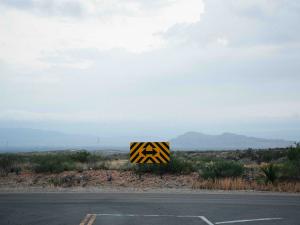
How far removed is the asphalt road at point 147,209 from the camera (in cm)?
1239

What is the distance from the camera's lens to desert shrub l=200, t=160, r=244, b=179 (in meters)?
25.4

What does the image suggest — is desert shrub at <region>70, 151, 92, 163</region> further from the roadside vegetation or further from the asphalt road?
the asphalt road

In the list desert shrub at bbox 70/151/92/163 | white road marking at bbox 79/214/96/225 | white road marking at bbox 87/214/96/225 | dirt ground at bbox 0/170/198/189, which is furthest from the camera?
desert shrub at bbox 70/151/92/163

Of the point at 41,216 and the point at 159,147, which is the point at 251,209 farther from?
the point at 159,147

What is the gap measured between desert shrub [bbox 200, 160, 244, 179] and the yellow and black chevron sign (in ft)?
7.62

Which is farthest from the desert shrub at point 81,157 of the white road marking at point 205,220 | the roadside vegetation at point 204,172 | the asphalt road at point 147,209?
the white road marking at point 205,220

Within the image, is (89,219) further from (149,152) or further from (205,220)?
(149,152)

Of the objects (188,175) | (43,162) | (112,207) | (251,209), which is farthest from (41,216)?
(43,162)

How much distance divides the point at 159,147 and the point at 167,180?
7.13 feet

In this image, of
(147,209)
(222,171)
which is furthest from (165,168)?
(147,209)

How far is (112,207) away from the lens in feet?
49.5

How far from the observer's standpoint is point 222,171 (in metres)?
25.7

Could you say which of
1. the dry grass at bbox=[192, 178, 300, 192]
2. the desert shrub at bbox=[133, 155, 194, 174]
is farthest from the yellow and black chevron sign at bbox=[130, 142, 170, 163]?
the desert shrub at bbox=[133, 155, 194, 174]

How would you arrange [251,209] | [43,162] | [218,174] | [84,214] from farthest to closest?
[43,162]
[218,174]
[251,209]
[84,214]
